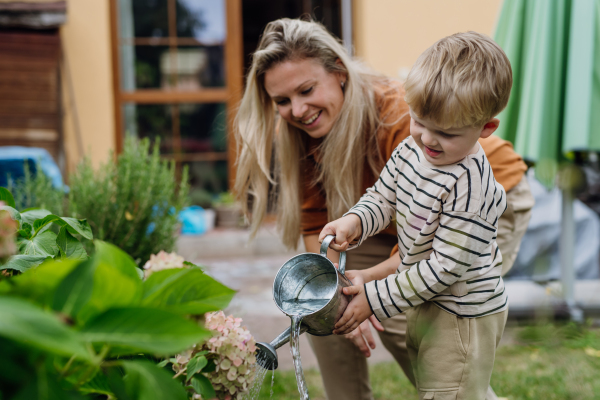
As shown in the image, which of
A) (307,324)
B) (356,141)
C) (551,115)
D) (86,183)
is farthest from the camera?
(551,115)

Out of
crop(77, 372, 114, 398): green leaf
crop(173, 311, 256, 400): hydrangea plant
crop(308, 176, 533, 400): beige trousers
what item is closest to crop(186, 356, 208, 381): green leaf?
crop(173, 311, 256, 400): hydrangea plant

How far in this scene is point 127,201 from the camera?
2.58 meters

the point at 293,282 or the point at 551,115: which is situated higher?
the point at 551,115

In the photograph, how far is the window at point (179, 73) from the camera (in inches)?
237

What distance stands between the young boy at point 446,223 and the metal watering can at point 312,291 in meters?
0.05

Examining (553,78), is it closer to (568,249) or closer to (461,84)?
(568,249)

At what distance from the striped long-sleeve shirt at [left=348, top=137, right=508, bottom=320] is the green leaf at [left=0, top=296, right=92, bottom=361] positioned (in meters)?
0.88

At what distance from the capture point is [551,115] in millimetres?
2938

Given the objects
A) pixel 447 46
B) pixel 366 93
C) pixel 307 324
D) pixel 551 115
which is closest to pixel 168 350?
pixel 307 324

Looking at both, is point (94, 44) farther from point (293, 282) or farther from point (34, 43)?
point (293, 282)

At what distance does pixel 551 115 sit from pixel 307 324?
7.45 feet

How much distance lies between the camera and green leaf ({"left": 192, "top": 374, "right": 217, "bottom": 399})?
799mm

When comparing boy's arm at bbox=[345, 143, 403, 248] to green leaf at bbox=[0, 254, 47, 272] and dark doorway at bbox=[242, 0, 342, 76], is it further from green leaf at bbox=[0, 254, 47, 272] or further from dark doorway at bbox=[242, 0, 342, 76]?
dark doorway at bbox=[242, 0, 342, 76]

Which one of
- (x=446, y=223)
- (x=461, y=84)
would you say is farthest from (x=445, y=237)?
(x=461, y=84)
